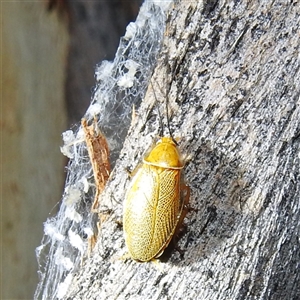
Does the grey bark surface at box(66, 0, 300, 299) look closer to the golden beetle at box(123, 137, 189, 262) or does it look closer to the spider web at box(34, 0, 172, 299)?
the golden beetle at box(123, 137, 189, 262)

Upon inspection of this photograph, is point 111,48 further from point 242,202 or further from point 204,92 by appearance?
point 242,202

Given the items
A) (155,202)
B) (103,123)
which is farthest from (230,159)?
(103,123)

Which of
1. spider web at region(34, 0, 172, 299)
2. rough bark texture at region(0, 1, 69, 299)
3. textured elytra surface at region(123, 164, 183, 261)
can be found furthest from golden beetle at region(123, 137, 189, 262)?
rough bark texture at region(0, 1, 69, 299)

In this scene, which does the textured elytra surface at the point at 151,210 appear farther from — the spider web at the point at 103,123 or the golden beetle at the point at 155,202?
the spider web at the point at 103,123

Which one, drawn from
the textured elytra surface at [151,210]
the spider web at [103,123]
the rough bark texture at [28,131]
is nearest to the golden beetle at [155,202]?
the textured elytra surface at [151,210]

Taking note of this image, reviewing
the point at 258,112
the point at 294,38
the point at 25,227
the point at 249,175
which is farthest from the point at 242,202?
the point at 25,227

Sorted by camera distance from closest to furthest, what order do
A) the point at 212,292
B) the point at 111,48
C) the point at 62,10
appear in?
the point at 212,292 → the point at 62,10 → the point at 111,48
